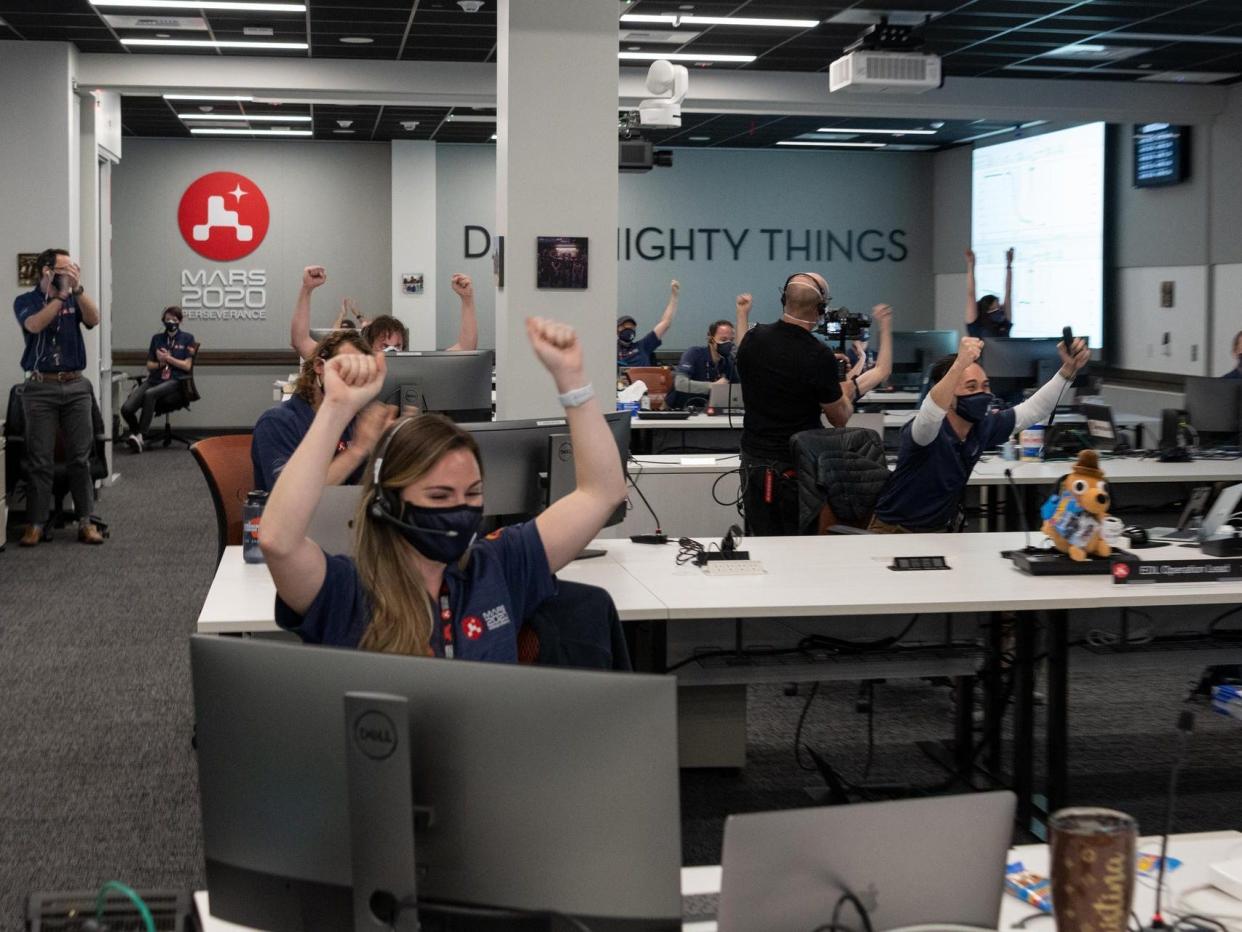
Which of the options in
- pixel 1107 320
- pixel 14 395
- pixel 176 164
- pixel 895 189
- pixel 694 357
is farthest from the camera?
pixel 895 189

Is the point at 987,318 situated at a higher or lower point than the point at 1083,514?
higher

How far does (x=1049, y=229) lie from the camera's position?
44.9ft

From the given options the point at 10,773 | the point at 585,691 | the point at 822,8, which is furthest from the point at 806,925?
the point at 822,8

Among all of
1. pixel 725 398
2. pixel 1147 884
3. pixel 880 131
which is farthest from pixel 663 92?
pixel 1147 884

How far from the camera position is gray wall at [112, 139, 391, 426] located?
51.6ft

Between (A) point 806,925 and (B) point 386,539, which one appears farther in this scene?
(B) point 386,539

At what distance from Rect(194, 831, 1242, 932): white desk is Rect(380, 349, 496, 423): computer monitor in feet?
12.0

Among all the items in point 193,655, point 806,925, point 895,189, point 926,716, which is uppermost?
point 895,189

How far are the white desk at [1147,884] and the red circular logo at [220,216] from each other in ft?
48.3

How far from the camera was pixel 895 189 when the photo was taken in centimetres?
1705

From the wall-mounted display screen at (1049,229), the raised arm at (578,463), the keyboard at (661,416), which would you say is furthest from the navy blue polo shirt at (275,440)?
the wall-mounted display screen at (1049,229)

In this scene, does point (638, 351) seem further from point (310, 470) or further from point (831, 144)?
point (310, 470)

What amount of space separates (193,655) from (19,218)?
873 centimetres

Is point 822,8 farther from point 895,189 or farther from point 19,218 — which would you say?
point 895,189
